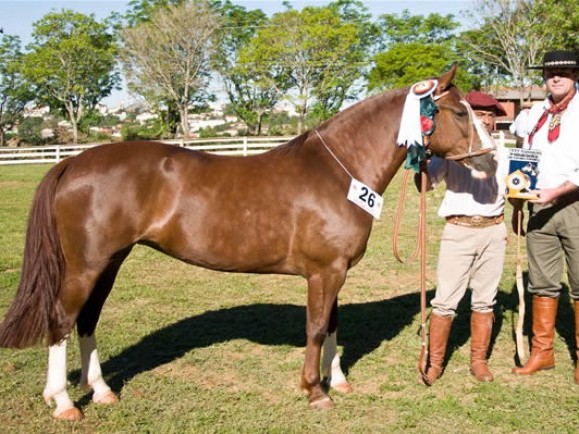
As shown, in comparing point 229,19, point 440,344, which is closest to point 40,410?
point 440,344

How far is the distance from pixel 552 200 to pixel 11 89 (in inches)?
2226

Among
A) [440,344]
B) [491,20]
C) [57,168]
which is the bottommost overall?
[440,344]

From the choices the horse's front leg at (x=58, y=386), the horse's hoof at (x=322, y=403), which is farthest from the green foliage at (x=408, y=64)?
the horse's front leg at (x=58, y=386)

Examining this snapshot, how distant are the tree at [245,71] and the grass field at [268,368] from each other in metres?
44.5

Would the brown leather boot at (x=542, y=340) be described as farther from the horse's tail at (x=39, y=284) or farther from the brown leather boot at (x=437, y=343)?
the horse's tail at (x=39, y=284)

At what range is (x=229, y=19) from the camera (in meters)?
55.6

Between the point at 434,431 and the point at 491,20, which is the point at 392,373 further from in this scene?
the point at 491,20

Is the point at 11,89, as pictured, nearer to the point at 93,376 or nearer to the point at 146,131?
the point at 146,131

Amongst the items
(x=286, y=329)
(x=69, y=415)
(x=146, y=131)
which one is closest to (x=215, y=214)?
(x=69, y=415)

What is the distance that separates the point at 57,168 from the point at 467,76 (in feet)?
168

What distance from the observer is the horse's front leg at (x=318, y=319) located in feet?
13.0

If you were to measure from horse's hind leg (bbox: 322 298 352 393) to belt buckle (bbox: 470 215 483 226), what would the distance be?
124cm

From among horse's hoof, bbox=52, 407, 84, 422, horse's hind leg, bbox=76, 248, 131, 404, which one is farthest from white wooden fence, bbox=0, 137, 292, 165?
horse's hoof, bbox=52, 407, 84, 422

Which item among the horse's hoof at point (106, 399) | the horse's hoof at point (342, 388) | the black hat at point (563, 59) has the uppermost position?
the black hat at point (563, 59)
